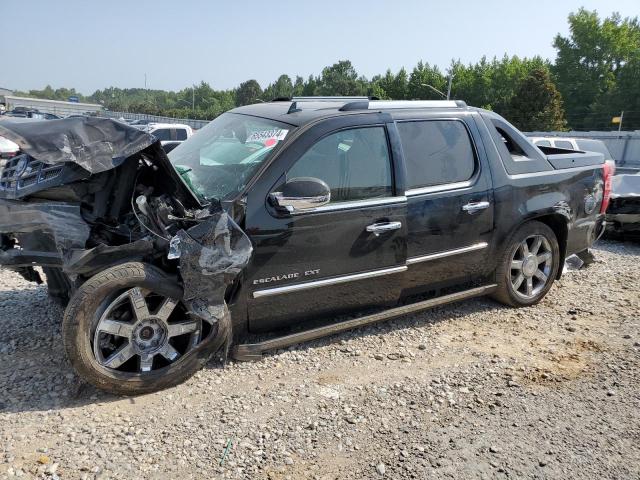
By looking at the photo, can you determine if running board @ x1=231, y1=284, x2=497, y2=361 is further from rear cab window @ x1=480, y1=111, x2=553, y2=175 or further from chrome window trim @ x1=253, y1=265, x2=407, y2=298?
rear cab window @ x1=480, y1=111, x2=553, y2=175

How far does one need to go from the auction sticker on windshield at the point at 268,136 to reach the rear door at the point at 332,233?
16 cm

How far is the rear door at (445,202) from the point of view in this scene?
393 centimetres

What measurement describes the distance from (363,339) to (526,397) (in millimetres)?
1247

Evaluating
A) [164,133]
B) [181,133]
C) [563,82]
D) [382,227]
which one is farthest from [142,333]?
[563,82]

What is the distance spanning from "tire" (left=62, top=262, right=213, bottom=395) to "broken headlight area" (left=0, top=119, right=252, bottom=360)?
16 cm

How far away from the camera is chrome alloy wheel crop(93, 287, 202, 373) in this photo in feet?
10.1

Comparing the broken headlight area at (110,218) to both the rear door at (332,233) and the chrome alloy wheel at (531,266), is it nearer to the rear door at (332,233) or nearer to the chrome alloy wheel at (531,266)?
the rear door at (332,233)

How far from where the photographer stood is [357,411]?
10.3 feet

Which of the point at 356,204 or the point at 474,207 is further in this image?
the point at 474,207

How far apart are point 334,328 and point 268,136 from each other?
1465 millimetres

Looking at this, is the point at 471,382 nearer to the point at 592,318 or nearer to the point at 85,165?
the point at 592,318

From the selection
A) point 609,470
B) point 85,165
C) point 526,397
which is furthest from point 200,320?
point 609,470

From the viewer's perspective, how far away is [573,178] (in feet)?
16.0

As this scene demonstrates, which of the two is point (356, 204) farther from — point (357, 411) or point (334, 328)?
point (357, 411)
